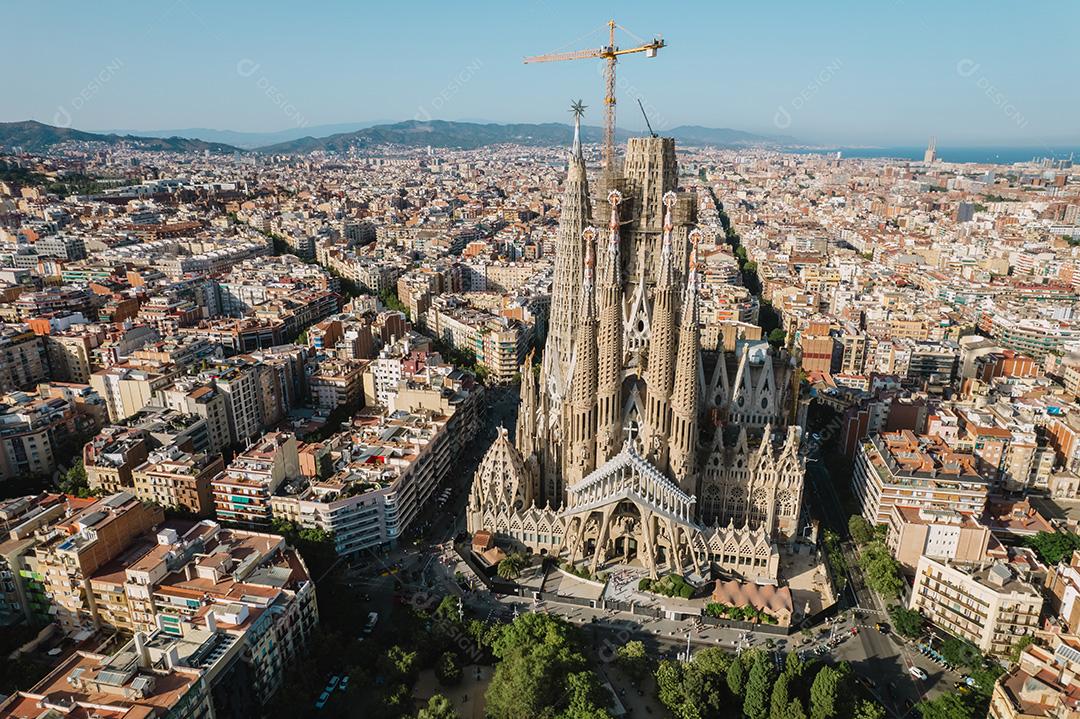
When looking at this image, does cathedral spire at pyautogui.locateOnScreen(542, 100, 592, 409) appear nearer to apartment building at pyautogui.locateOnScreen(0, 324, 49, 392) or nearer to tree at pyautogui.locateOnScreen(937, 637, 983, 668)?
tree at pyautogui.locateOnScreen(937, 637, 983, 668)

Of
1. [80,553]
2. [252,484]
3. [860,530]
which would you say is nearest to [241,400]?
[252,484]

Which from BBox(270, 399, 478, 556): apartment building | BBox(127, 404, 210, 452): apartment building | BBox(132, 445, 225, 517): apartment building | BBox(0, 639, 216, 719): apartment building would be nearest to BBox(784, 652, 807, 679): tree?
BBox(270, 399, 478, 556): apartment building

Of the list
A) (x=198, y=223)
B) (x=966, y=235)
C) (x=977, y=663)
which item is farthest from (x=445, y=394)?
(x=966, y=235)

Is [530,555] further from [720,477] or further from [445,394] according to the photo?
[445,394]

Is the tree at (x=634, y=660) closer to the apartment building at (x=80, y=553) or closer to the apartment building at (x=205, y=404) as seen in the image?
the apartment building at (x=80, y=553)

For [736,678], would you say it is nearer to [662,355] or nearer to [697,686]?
[697,686]

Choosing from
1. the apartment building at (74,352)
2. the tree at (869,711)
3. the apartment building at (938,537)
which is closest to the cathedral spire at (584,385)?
the tree at (869,711)
